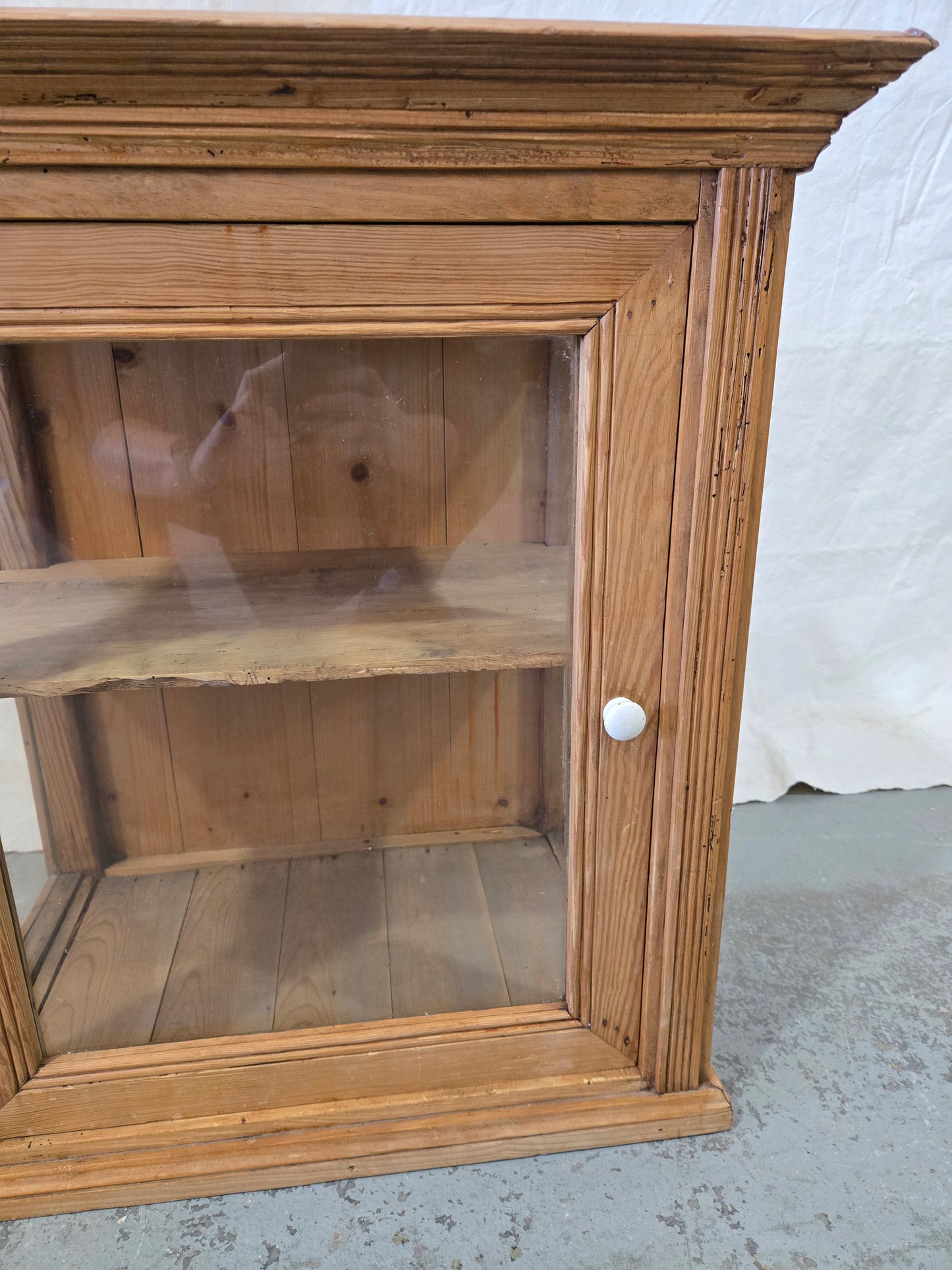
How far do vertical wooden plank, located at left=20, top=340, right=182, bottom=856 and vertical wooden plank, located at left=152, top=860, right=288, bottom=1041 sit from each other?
0.44 ft

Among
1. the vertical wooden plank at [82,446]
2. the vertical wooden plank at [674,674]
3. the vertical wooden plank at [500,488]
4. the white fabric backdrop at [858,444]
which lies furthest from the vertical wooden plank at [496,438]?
the white fabric backdrop at [858,444]

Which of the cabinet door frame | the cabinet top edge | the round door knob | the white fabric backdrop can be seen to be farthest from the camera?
the white fabric backdrop

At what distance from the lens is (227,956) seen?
85 centimetres

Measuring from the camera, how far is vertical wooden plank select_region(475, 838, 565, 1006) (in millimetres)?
814

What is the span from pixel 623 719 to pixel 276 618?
0.29m

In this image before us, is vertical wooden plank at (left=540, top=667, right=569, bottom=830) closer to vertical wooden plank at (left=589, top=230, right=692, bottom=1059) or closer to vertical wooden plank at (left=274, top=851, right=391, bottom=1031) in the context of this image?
Answer: vertical wooden plank at (left=589, top=230, right=692, bottom=1059)

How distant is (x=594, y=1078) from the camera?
0.85 meters

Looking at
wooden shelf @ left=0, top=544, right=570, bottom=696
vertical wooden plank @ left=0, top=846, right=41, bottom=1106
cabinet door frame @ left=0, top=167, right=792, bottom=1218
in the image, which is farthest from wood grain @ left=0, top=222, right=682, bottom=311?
vertical wooden plank @ left=0, top=846, right=41, bottom=1106

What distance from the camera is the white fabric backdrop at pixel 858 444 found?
3.78 feet

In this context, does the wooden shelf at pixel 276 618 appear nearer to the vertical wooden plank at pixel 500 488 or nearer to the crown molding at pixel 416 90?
the vertical wooden plank at pixel 500 488

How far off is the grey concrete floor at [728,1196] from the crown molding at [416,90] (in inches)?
22.5

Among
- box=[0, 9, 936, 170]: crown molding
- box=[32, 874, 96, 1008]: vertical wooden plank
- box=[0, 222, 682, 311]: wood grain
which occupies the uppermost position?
box=[0, 9, 936, 170]: crown molding

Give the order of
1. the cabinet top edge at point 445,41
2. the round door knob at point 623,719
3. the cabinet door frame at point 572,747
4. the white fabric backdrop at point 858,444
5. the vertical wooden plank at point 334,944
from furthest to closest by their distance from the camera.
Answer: the white fabric backdrop at point 858,444, the vertical wooden plank at point 334,944, the round door knob at point 623,719, the cabinet door frame at point 572,747, the cabinet top edge at point 445,41

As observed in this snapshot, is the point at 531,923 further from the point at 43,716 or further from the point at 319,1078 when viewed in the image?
the point at 43,716
